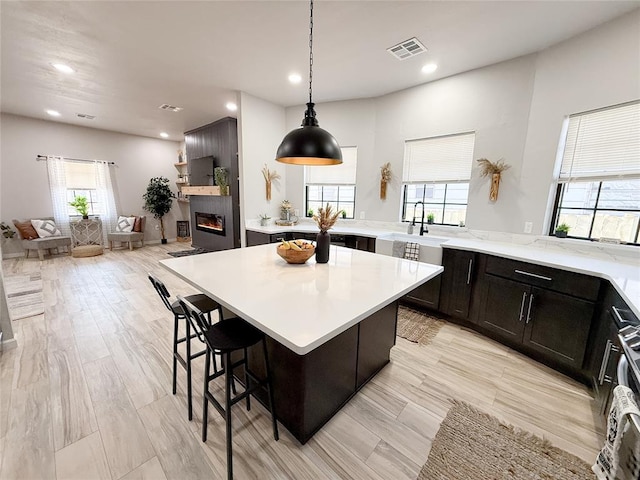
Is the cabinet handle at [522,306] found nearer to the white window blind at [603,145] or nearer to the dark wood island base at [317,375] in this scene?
the white window blind at [603,145]

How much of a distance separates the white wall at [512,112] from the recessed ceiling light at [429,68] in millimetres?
316

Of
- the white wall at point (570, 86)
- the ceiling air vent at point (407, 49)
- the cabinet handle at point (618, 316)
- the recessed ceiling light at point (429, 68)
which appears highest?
the recessed ceiling light at point (429, 68)

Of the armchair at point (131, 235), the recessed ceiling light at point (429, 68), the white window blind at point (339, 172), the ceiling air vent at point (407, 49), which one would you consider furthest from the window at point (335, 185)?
the armchair at point (131, 235)

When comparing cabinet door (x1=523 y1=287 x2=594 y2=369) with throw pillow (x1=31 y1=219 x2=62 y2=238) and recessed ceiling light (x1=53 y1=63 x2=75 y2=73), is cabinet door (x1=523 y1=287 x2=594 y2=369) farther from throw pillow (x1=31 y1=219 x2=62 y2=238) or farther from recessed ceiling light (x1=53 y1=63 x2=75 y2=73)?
throw pillow (x1=31 y1=219 x2=62 y2=238)

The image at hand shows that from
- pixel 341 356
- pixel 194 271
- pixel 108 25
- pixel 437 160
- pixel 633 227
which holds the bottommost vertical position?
pixel 341 356

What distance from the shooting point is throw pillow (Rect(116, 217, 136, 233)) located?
6.55 meters

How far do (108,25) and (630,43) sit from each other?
15.2 feet

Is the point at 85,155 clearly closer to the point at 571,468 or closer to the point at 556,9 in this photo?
the point at 556,9

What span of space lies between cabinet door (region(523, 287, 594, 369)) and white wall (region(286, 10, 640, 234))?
0.99m

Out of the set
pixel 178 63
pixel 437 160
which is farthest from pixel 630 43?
pixel 178 63

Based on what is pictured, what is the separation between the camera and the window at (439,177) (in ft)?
11.0

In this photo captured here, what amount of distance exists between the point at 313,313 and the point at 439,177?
3.16m

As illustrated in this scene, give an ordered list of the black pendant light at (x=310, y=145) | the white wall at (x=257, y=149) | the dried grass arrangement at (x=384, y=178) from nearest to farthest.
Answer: the black pendant light at (x=310, y=145), the dried grass arrangement at (x=384, y=178), the white wall at (x=257, y=149)

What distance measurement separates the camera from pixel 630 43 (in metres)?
2.11
